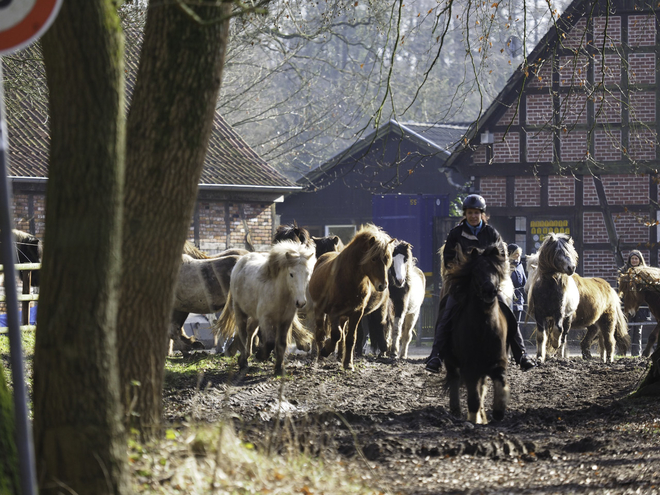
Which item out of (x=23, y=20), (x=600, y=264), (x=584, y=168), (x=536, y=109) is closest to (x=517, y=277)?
(x=600, y=264)

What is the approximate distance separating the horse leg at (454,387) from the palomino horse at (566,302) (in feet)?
21.6

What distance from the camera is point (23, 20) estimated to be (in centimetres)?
314

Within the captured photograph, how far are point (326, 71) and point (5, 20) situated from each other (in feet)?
187

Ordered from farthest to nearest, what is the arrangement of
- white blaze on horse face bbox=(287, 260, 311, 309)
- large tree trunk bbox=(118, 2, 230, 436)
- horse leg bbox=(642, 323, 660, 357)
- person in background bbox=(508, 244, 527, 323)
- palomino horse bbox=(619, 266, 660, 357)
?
person in background bbox=(508, 244, 527, 323) < horse leg bbox=(642, 323, 660, 357) < palomino horse bbox=(619, 266, 660, 357) < white blaze on horse face bbox=(287, 260, 311, 309) < large tree trunk bbox=(118, 2, 230, 436)

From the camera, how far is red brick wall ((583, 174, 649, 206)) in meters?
24.8

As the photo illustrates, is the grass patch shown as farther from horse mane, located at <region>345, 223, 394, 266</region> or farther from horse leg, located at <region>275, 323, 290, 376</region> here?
horse mane, located at <region>345, 223, 394, 266</region>

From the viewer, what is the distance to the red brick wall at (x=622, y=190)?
2484cm

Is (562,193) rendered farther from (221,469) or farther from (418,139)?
(221,469)

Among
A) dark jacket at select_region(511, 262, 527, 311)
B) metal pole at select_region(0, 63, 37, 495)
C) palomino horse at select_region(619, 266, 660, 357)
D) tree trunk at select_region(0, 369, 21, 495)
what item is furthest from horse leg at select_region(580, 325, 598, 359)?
metal pole at select_region(0, 63, 37, 495)

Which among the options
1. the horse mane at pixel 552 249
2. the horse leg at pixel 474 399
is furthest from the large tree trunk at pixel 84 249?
the horse mane at pixel 552 249

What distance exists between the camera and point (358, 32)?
44.5m

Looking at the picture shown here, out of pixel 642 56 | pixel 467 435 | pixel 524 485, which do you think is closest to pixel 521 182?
pixel 642 56

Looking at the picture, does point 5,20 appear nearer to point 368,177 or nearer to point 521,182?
point 521,182

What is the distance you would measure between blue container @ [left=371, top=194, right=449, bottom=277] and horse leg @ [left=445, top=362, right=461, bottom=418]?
17.8 meters
